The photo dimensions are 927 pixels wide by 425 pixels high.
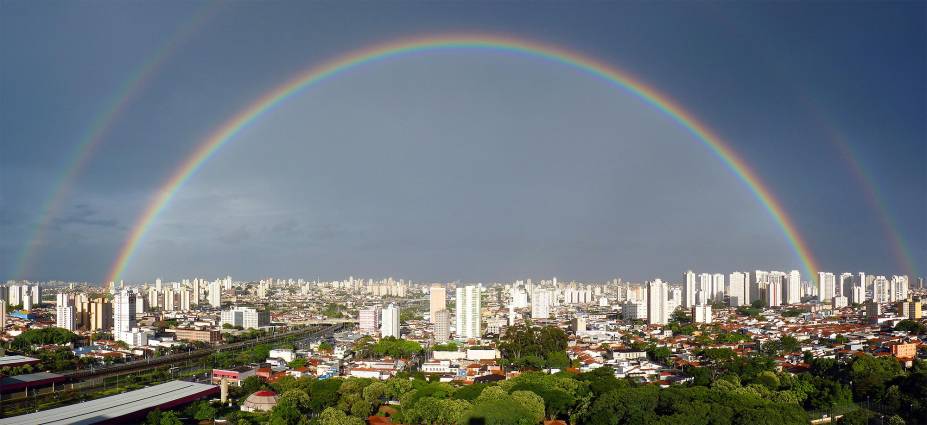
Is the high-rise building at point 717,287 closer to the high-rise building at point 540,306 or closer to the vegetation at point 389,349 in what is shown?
the high-rise building at point 540,306

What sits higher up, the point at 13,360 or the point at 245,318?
the point at 13,360

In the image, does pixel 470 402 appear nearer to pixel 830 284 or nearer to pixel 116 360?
pixel 116 360

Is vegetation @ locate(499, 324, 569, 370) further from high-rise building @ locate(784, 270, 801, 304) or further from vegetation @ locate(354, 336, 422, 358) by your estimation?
high-rise building @ locate(784, 270, 801, 304)

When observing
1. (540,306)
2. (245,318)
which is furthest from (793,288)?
(245,318)

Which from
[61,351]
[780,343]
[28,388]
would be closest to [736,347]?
[780,343]

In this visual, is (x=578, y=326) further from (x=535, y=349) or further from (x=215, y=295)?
(x=215, y=295)
